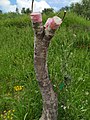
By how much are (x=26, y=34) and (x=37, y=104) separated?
16.7ft

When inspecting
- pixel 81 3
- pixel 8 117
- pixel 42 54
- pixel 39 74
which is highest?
pixel 42 54

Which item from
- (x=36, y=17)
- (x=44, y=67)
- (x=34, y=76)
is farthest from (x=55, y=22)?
(x=34, y=76)

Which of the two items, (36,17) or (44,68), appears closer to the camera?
(36,17)

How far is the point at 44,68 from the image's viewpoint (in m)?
4.86

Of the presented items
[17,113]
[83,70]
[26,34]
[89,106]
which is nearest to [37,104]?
[17,113]

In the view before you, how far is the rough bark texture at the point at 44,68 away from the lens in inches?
180

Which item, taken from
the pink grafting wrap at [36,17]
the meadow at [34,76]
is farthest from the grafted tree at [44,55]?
the meadow at [34,76]

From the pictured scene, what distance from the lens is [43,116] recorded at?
214 inches

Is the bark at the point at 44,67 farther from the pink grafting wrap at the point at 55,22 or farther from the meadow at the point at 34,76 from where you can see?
the meadow at the point at 34,76

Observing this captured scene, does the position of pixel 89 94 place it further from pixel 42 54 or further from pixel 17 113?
pixel 42 54

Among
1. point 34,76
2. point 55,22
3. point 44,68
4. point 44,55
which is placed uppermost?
point 55,22

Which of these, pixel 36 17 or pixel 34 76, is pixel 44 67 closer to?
pixel 36 17

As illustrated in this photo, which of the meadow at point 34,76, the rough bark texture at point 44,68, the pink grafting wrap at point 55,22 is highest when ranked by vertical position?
the pink grafting wrap at point 55,22

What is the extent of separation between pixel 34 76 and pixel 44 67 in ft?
6.01
